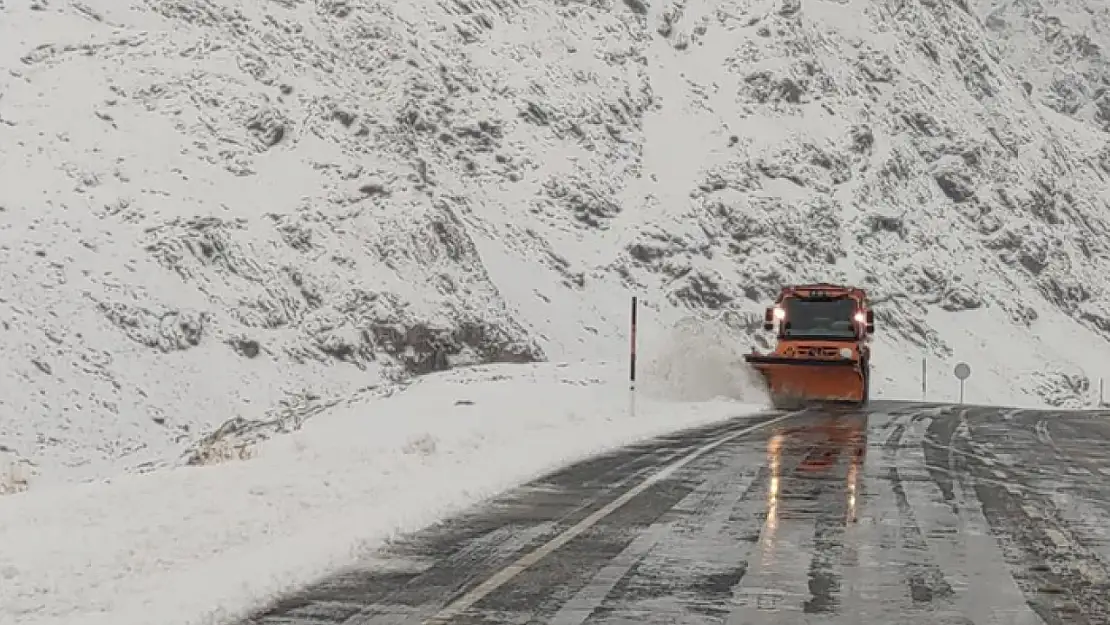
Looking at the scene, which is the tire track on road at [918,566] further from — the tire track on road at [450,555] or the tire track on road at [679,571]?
the tire track on road at [450,555]

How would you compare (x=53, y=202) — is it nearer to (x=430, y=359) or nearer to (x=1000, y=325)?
(x=430, y=359)

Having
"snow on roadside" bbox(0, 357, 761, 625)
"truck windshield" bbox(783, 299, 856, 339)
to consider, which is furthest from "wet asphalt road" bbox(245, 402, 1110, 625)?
"truck windshield" bbox(783, 299, 856, 339)

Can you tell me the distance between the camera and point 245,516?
8.16m

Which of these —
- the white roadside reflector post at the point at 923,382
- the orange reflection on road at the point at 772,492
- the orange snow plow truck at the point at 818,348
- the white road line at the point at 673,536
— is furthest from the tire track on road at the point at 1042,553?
the white roadside reflector post at the point at 923,382

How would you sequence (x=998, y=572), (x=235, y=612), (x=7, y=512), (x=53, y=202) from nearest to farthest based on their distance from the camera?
(x=235, y=612), (x=998, y=572), (x=7, y=512), (x=53, y=202)

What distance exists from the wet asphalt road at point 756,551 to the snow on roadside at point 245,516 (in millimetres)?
358

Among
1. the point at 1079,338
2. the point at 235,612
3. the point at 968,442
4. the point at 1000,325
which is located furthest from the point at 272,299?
the point at 1079,338

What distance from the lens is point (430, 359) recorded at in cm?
3472

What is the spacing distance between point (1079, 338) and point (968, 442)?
42.8 metres

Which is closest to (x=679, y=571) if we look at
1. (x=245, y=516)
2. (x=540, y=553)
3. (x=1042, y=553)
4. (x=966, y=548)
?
(x=540, y=553)

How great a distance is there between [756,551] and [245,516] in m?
3.61

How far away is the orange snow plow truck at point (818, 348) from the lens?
24.2m

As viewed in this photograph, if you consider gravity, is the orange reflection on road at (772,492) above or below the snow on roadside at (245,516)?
below

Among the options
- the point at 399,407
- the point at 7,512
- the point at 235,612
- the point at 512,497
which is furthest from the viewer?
the point at 399,407
